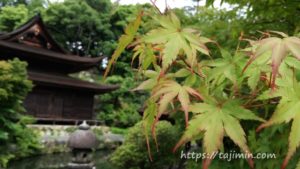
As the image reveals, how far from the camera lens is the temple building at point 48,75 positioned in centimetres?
2109

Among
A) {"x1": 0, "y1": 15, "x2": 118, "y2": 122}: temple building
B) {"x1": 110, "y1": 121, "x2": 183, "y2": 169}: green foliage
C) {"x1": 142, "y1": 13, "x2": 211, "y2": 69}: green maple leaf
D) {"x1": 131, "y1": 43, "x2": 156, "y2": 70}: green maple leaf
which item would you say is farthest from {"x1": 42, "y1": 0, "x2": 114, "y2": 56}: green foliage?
{"x1": 142, "y1": 13, "x2": 211, "y2": 69}: green maple leaf

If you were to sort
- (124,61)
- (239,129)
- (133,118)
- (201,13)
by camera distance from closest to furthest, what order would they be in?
(239,129) < (201,13) < (133,118) < (124,61)

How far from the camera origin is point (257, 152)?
A: 5.90 ft

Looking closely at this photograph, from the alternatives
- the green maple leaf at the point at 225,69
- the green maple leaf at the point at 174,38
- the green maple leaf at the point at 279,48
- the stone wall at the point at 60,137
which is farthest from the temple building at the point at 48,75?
the green maple leaf at the point at 279,48

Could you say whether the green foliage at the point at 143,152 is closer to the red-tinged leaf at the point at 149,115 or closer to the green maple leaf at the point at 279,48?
the red-tinged leaf at the point at 149,115

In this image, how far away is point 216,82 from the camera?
1251mm

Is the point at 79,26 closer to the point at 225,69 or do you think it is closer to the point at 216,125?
the point at 225,69

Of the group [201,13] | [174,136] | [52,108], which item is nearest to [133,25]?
[201,13]

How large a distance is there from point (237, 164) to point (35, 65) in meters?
21.9

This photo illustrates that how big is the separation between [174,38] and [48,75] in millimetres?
22736

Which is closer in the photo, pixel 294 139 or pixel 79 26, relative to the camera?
pixel 294 139

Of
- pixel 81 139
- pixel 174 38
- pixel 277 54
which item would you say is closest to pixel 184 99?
pixel 174 38

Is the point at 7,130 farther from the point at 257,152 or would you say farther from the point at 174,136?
the point at 257,152

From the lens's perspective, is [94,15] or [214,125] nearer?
[214,125]
